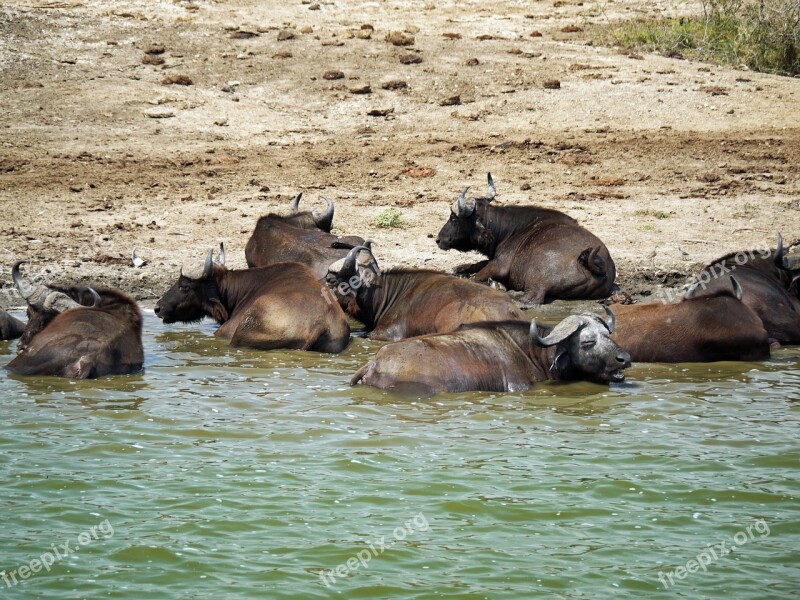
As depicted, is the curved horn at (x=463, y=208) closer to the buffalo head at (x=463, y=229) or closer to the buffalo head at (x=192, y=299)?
the buffalo head at (x=463, y=229)

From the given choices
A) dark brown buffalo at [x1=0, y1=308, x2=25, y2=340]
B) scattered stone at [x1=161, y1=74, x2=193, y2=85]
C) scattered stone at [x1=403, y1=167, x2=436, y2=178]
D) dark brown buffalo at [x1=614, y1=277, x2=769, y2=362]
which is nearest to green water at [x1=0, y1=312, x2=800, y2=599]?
dark brown buffalo at [x1=614, y1=277, x2=769, y2=362]

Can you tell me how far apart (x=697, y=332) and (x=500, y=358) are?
7.72 feet

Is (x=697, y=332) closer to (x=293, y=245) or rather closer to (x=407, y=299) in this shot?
(x=407, y=299)

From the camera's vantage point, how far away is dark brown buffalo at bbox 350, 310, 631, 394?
10.3 m

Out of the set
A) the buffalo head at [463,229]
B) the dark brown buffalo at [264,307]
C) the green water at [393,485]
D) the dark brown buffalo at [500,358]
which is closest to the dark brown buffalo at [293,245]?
the dark brown buffalo at [264,307]

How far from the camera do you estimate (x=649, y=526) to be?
7.80 metres

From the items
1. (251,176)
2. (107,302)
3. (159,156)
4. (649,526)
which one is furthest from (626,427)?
(159,156)

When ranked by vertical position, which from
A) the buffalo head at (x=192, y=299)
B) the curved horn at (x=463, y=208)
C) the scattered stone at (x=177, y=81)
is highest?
the scattered stone at (x=177, y=81)

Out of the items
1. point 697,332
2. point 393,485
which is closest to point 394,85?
point 697,332

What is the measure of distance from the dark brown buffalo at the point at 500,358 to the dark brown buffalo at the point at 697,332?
745 mm

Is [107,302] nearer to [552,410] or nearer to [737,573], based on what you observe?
[552,410]

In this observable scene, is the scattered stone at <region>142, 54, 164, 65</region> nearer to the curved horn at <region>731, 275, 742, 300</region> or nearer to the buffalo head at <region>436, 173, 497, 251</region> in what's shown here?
the buffalo head at <region>436, 173, 497, 251</region>

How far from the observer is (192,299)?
13422 mm

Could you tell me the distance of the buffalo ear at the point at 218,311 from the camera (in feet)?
44.2
